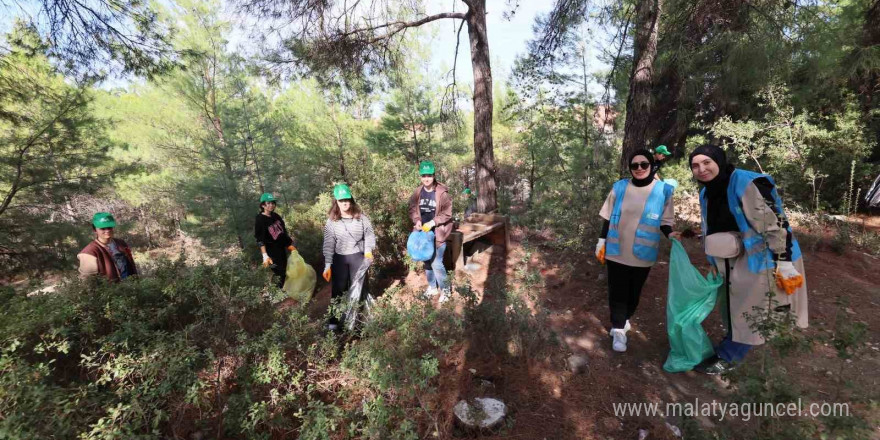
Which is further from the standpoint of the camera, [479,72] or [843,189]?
[843,189]

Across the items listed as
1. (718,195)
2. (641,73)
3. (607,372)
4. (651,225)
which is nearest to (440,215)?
(651,225)

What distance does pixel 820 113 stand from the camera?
734 cm

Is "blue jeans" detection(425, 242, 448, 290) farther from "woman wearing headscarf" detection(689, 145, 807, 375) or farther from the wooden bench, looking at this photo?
"woman wearing headscarf" detection(689, 145, 807, 375)

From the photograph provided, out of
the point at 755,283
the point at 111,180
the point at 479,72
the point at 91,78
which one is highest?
the point at 479,72

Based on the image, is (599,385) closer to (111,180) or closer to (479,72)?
(479,72)

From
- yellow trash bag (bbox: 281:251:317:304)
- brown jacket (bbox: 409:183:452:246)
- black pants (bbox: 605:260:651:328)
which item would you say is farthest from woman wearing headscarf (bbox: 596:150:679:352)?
yellow trash bag (bbox: 281:251:317:304)

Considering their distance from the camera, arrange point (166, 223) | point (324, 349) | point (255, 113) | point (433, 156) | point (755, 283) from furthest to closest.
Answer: point (166, 223) < point (433, 156) < point (255, 113) < point (324, 349) < point (755, 283)

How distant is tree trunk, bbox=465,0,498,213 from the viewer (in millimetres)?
5492

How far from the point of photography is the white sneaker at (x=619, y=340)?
2.82 meters

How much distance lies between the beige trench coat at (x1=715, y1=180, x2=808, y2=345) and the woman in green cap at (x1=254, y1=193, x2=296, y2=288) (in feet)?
Answer: 15.3

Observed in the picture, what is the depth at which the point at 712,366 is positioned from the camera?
8.06 ft

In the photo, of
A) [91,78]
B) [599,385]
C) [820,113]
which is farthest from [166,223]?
[820,113]

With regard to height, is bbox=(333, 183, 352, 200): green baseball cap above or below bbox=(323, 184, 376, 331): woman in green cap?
above

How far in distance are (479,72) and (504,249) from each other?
3.02 metres
